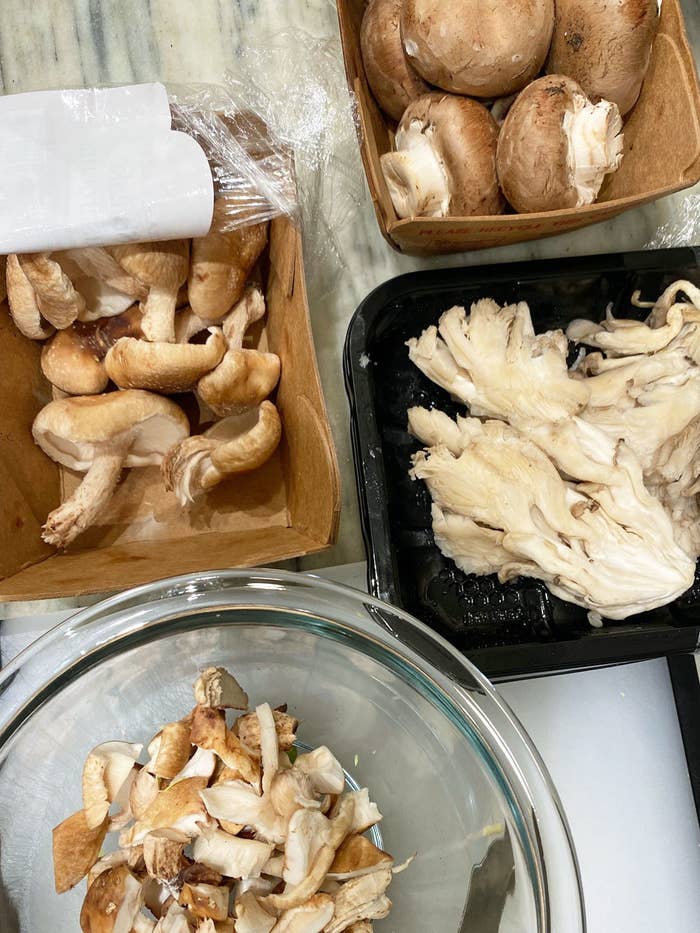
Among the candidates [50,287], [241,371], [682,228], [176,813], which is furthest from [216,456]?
[682,228]

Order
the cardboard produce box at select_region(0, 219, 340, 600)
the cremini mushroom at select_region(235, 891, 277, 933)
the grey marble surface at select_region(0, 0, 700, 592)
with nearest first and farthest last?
the cremini mushroom at select_region(235, 891, 277, 933)
the cardboard produce box at select_region(0, 219, 340, 600)
the grey marble surface at select_region(0, 0, 700, 592)

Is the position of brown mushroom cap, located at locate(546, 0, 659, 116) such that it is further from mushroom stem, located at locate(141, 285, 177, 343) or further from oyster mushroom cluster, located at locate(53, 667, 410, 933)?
oyster mushroom cluster, located at locate(53, 667, 410, 933)

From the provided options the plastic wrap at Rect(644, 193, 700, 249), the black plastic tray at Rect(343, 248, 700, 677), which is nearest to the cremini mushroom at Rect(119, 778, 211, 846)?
the black plastic tray at Rect(343, 248, 700, 677)

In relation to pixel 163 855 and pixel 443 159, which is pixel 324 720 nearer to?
pixel 163 855

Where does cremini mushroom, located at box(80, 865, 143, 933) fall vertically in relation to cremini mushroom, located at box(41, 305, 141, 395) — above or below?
below

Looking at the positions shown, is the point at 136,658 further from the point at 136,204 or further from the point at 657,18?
the point at 657,18

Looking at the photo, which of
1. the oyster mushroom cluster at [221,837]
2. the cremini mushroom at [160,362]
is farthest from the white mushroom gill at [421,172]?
the oyster mushroom cluster at [221,837]
